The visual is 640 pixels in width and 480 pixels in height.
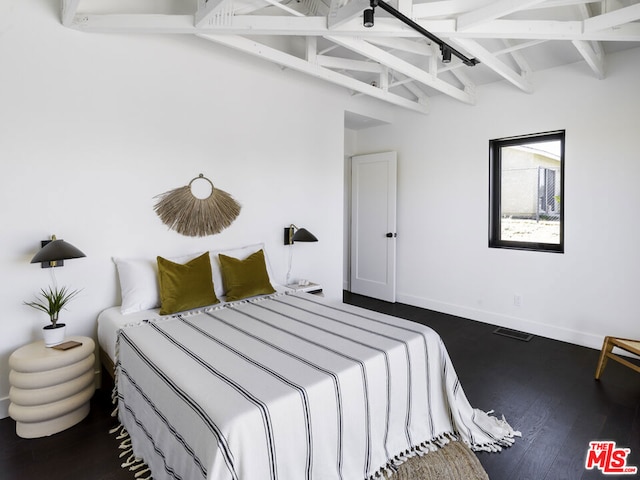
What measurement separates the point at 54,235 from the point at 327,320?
1.99 meters

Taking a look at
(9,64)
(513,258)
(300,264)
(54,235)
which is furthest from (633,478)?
(9,64)

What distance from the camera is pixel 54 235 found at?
98.3 inches

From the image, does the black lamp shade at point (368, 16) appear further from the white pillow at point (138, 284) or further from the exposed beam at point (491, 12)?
the white pillow at point (138, 284)

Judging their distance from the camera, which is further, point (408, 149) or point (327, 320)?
point (408, 149)

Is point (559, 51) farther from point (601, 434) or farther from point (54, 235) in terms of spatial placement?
point (54, 235)

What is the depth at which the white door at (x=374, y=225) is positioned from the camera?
16.8 feet

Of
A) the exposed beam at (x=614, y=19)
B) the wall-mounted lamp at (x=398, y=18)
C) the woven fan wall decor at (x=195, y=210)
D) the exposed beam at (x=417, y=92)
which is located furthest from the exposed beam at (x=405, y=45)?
the woven fan wall decor at (x=195, y=210)

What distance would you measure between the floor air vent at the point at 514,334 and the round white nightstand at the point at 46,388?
387 cm

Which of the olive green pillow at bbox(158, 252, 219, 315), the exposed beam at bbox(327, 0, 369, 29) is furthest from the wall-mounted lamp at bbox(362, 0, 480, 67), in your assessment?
the olive green pillow at bbox(158, 252, 219, 315)

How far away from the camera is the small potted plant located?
2.31 metres

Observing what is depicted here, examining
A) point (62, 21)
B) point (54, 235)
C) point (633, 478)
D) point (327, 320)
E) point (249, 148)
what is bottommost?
point (633, 478)

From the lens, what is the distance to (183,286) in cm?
273

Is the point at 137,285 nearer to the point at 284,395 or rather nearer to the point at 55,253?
the point at 55,253

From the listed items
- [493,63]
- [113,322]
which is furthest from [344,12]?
[113,322]
